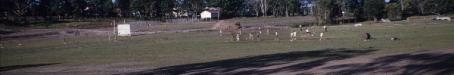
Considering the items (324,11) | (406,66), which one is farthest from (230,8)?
(406,66)

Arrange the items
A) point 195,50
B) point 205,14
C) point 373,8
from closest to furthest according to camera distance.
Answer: point 195,50 < point 373,8 < point 205,14

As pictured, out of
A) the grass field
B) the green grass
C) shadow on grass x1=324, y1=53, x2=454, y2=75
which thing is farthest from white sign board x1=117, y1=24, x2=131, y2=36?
shadow on grass x1=324, y1=53, x2=454, y2=75

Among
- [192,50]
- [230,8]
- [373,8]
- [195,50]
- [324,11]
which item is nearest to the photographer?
[195,50]

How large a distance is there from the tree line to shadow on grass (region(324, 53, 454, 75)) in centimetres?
8012

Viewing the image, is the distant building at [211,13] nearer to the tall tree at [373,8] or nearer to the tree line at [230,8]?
the tree line at [230,8]

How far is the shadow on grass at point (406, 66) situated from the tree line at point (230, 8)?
80123mm

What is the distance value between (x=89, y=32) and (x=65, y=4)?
186ft

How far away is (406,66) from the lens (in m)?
19.1

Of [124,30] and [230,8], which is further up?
[230,8]

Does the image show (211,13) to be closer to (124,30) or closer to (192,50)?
(124,30)

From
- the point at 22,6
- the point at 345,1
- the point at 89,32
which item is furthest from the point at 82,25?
the point at 345,1

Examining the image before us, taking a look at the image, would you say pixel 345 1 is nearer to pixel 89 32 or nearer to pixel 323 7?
pixel 323 7

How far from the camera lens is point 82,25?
113 metres

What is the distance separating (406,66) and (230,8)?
148039mm
